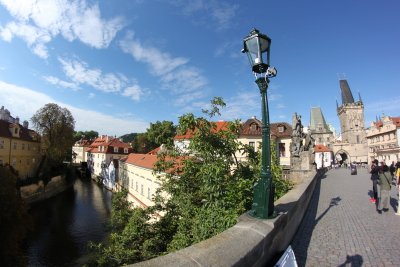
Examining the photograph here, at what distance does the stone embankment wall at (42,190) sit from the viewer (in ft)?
115

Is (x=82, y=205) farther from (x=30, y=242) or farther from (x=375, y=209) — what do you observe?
(x=375, y=209)

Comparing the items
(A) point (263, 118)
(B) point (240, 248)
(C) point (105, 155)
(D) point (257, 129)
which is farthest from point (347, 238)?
(C) point (105, 155)

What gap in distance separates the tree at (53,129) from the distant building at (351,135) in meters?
67.9

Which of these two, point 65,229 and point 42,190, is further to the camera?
Answer: point 42,190

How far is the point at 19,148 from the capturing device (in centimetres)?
4175

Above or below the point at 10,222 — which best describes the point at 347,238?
above

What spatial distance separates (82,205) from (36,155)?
1690 centimetres

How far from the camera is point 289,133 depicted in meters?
39.8

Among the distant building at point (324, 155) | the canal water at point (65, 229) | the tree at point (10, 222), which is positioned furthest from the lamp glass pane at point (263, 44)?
the distant building at point (324, 155)

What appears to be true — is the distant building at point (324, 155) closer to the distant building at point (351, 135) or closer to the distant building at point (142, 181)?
the distant building at point (351, 135)

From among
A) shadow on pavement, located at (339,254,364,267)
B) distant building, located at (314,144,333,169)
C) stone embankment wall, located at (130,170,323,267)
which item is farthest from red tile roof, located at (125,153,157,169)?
distant building, located at (314,144,333,169)

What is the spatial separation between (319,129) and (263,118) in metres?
99.4

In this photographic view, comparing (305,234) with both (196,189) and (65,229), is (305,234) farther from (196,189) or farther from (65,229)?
(65,229)

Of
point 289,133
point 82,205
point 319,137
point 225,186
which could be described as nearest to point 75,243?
point 82,205
